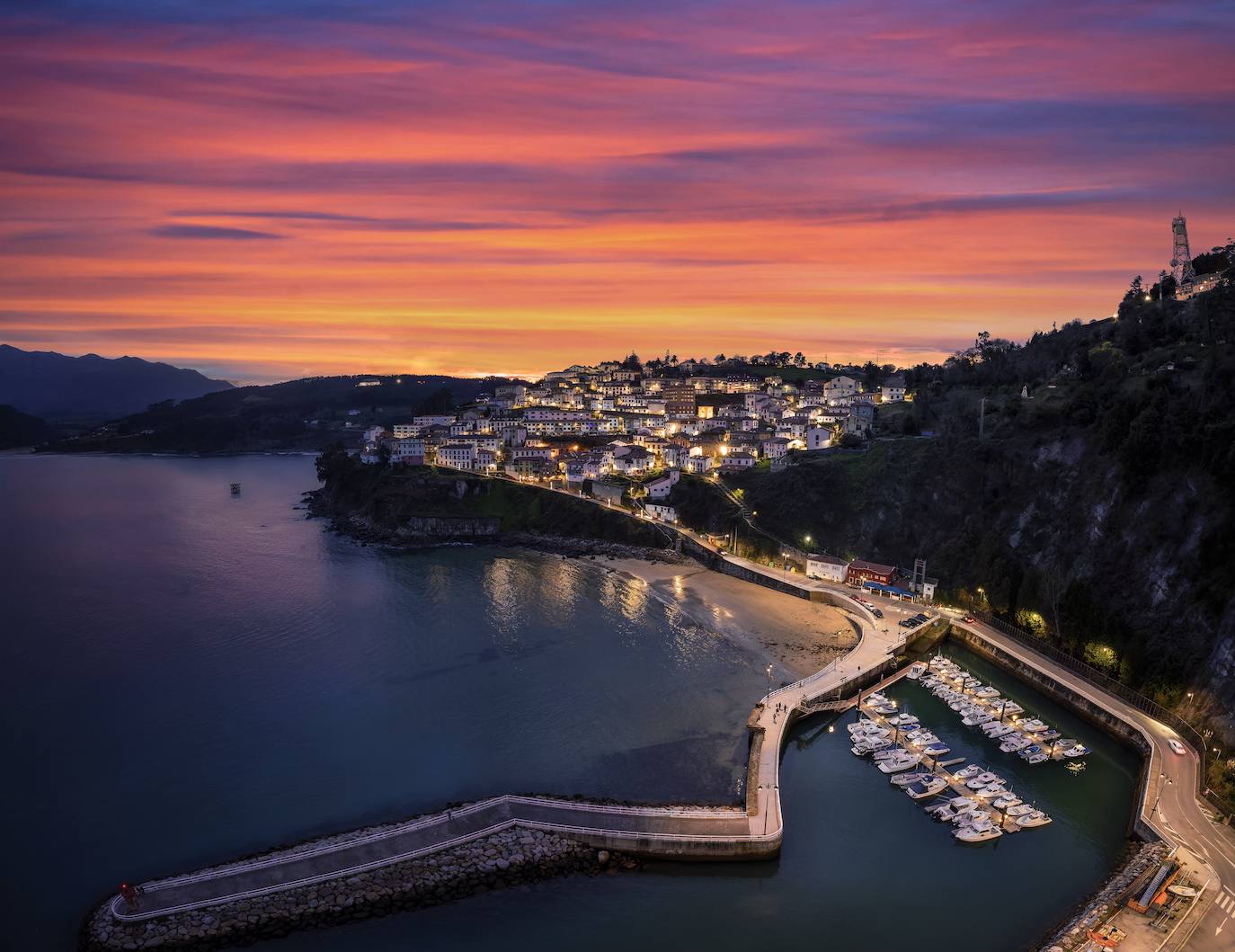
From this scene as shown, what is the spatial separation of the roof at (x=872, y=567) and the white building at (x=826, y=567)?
0.63 meters

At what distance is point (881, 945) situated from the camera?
20875mm

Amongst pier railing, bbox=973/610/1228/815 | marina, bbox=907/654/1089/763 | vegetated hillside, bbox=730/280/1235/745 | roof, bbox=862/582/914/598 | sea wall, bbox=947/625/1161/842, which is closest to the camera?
sea wall, bbox=947/625/1161/842

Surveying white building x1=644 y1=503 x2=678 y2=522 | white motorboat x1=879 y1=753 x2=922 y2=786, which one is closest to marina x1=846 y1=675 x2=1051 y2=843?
white motorboat x1=879 y1=753 x2=922 y2=786

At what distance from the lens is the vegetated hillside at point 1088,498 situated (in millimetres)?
32812

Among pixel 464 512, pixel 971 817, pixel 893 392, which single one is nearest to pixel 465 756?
pixel 971 817

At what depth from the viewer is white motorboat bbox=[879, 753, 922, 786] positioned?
2933cm

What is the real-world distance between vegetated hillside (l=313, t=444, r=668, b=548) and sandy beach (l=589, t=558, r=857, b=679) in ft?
29.0

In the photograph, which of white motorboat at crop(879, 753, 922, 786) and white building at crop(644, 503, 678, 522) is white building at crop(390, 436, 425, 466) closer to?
white building at crop(644, 503, 678, 522)

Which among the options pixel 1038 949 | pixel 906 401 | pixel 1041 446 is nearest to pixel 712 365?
pixel 906 401

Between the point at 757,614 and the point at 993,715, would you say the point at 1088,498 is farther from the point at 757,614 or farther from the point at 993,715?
the point at 757,614

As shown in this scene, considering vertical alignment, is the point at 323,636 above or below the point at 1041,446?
below

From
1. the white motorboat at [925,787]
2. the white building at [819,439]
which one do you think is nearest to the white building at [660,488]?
the white building at [819,439]

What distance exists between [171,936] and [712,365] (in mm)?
125698

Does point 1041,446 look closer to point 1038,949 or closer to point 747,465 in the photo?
point 747,465
